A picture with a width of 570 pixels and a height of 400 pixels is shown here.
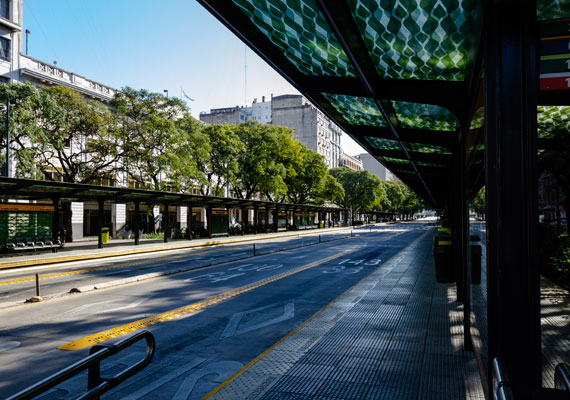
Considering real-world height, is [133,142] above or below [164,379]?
above

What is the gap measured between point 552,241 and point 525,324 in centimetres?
1297

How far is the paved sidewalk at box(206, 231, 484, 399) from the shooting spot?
4910 millimetres

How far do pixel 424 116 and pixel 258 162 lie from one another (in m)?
Result: 39.1

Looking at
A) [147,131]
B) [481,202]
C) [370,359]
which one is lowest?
[370,359]

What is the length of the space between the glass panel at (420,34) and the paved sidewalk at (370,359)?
13.5 ft

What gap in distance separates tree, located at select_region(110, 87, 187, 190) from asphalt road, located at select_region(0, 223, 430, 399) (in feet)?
66.2

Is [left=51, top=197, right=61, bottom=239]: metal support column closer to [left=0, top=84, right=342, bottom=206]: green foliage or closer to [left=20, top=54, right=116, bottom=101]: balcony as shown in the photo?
[left=0, top=84, right=342, bottom=206]: green foliage

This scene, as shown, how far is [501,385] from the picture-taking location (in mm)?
2137

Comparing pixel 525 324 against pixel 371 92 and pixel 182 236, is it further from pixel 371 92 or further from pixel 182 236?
pixel 182 236

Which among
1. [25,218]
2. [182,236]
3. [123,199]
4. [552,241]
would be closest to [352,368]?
[552,241]

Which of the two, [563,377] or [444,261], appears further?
[444,261]

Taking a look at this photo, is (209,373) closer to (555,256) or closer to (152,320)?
(152,320)

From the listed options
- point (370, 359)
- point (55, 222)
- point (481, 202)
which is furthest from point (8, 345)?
point (55, 222)

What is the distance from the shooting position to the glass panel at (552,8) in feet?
10.2
